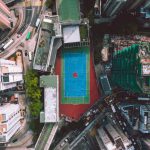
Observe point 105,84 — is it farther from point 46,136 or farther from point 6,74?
point 6,74

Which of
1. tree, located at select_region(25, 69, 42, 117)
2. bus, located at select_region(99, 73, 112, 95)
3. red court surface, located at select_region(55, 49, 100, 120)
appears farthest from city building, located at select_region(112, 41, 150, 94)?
tree, located at select_region(25, 69, 42, 117)

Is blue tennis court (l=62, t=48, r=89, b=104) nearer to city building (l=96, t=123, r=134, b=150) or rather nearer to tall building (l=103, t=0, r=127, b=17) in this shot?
city building (l=96, t=123, r=134, b=150)

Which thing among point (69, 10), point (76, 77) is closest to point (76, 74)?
point (76, 77)

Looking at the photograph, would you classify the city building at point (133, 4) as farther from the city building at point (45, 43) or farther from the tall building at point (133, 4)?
the city building at point (45, 43)

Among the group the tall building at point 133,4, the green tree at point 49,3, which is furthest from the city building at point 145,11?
the green tree at point 49,3

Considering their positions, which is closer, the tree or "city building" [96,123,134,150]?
"city building" [96,123,134,150]

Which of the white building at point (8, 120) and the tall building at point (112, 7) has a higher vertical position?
the tall building at point (112, 7)
